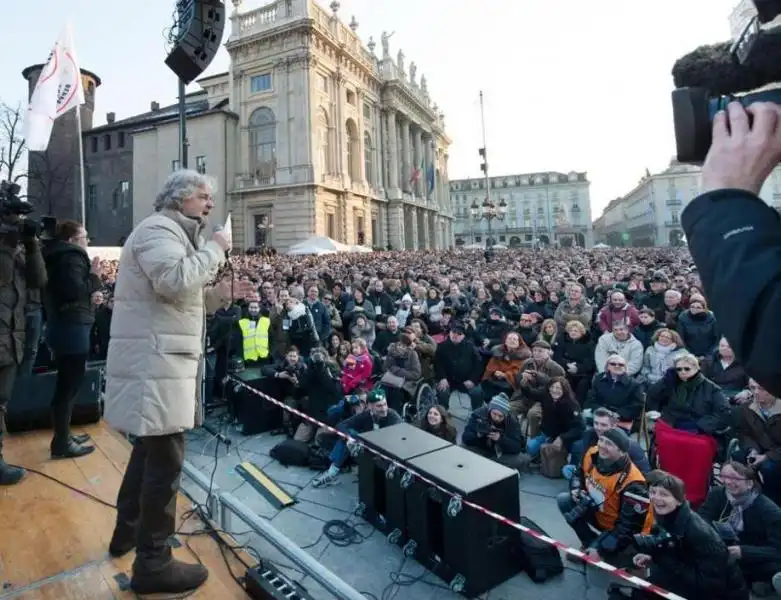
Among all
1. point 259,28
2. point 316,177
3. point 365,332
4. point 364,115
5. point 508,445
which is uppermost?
point 259,28

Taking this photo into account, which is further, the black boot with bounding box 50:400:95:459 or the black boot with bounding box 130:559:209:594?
the black boot with bounding box 50:400:95:459

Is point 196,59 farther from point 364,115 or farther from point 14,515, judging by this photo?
point 364,115

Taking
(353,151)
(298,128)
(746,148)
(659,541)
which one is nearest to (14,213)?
(746,148)

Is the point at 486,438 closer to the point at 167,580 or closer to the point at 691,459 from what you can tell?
the point at 691,459

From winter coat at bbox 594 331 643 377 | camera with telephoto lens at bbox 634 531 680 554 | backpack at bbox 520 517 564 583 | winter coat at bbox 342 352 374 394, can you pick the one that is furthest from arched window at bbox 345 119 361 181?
camera with telephoto lens at bbox 634 531 680 554

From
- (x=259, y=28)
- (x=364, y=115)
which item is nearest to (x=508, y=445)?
(x=259, y=28)

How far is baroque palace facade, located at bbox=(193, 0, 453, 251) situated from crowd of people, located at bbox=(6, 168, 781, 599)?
71.6 feet

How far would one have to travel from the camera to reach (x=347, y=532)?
4.48m

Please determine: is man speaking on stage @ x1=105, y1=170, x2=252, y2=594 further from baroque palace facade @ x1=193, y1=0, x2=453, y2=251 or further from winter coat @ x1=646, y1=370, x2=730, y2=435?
baroque palace facade @ x1=193, y1=0, x2=453, y2=251

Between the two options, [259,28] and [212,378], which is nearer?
[212,378]

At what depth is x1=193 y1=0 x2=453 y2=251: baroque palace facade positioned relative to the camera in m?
30.6

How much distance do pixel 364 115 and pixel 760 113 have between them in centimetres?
3983

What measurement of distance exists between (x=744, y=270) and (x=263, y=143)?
34255 mm

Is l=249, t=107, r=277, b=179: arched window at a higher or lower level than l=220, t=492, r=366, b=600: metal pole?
higher
